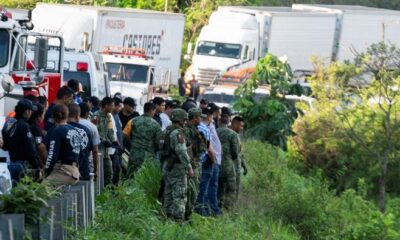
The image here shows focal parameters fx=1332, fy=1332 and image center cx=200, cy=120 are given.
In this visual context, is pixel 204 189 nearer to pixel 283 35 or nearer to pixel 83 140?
pixel 83 140

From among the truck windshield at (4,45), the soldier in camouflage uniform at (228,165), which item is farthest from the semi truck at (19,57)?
the soldier in camouflage uniform at (228,165)

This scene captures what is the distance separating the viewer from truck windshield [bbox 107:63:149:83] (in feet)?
114

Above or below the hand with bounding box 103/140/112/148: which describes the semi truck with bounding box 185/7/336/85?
below

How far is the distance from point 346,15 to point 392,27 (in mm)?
3165

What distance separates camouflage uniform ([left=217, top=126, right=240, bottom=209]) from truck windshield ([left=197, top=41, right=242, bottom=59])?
31.9 metres

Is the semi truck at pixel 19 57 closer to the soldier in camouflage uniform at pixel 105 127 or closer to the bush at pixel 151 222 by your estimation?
the soldier in camouflage uniform at pixel 105 127

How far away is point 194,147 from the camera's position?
17875 millimetres

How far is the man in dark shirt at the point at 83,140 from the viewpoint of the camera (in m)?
14.4

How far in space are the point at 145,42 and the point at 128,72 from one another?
944 cm

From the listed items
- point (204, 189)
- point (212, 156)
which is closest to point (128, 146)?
point (204, 189)

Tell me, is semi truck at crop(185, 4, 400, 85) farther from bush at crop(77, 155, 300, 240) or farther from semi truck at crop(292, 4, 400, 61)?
bush at crop(77, 155, 300, 240)

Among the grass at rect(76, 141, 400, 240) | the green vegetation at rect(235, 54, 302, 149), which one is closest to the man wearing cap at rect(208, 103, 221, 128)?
the grass at rect(76, 141, 400, 240)

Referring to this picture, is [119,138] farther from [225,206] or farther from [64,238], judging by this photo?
[64,238]

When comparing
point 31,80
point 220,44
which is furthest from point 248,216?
point 220,44
